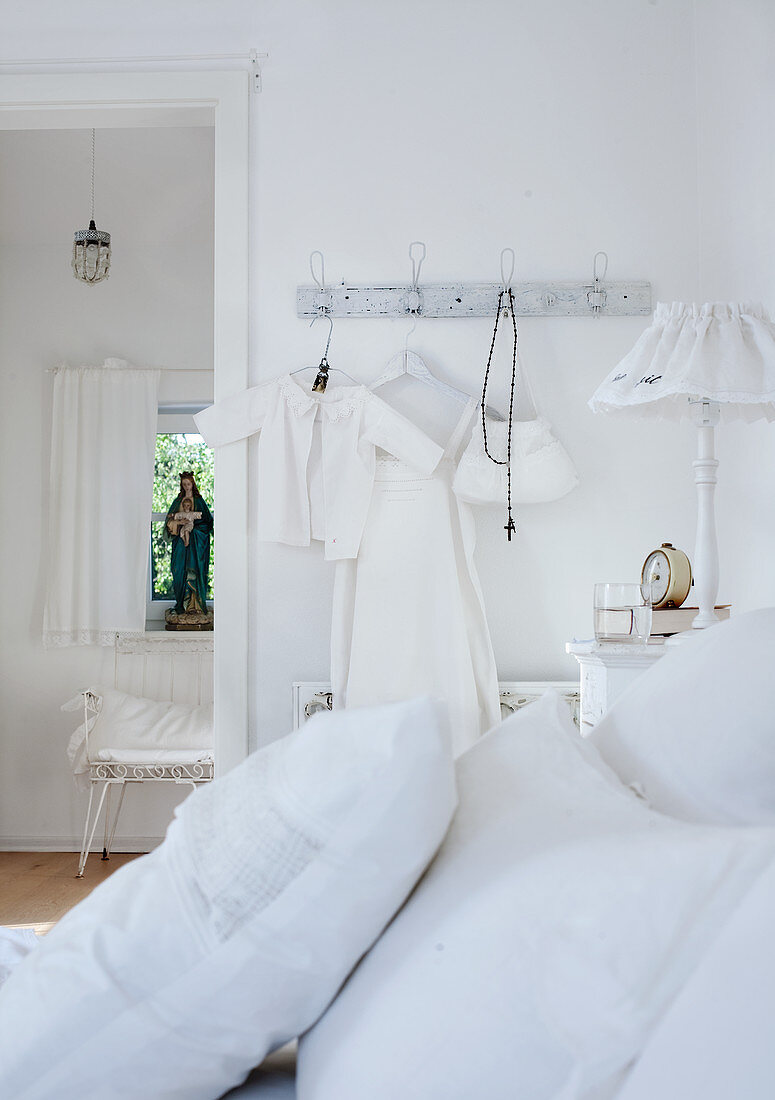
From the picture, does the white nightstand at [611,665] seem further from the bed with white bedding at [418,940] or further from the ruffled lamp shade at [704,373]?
the bed with white bedding at [418,940]

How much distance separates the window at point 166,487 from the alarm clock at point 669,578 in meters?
2.64

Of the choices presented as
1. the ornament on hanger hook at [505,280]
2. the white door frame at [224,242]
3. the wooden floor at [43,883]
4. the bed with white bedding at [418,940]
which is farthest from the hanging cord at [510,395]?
the wooden floor at [43,883]

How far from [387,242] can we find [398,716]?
85.3 inches

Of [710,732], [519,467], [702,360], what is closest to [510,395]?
[519,467]

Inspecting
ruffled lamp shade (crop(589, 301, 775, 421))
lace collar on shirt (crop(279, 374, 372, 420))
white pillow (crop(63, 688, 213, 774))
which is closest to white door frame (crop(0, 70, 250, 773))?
lace collar on shirt (crop(279, 374, 372, 420))

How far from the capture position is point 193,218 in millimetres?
4020

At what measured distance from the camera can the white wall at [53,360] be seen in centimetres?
409

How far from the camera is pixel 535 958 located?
1.86 feet

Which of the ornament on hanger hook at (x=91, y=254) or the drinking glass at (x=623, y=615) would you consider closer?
the drinking glass at (x=623, y=615)

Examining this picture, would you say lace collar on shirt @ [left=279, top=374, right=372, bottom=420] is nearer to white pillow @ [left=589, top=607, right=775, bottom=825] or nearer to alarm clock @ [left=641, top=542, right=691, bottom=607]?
alarm clock @ [left=641, top=542, right=691, bottom=607]

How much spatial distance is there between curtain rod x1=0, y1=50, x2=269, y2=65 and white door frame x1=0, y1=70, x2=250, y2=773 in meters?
0.04

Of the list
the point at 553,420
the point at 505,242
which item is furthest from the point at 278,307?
the point at 553,420

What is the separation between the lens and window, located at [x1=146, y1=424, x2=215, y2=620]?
4336mm

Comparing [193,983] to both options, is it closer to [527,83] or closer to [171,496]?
[527,83]
